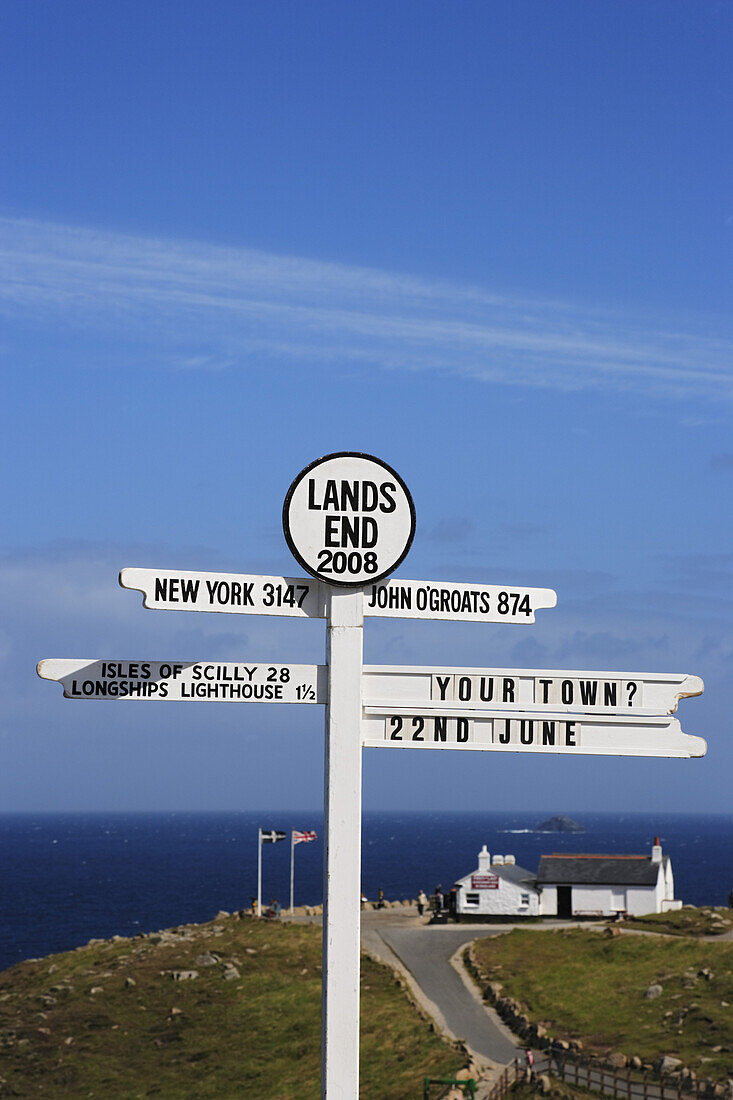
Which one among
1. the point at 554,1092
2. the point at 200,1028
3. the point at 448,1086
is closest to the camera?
the point at 554,1092

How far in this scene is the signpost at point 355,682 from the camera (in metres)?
6.50

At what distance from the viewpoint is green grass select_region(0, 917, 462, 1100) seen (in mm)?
34406

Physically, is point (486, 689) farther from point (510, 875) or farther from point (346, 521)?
point (510, 875)

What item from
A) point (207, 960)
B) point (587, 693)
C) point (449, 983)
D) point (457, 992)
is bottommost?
point (457, 992)

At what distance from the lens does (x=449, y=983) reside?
43.2 meters

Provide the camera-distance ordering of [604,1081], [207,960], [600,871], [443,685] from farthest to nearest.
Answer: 1. [600,871]
2. [207,960]
3. [604,1081]
4. [443,685]

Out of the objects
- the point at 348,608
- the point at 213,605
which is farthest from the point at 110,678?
the point at 348,608

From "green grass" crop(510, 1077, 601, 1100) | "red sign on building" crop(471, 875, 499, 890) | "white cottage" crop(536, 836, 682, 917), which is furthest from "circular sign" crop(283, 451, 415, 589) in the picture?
"white cottage" crop(536, 836, 682, 917)

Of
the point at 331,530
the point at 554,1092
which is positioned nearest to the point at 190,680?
the point at 331,530

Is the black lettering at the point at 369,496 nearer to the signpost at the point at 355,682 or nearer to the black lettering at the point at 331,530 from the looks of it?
the signpost at the point at 355,682

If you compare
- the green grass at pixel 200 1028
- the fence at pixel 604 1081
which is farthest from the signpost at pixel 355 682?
the green grass at pixel 200 1028

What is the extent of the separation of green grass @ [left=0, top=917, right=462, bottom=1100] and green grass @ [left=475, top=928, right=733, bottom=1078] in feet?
16.6

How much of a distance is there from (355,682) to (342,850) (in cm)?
93

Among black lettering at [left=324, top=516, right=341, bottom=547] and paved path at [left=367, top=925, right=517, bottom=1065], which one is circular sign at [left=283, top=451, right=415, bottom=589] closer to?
black lettering at [left=324, top=516, right=341, bottom=547]
